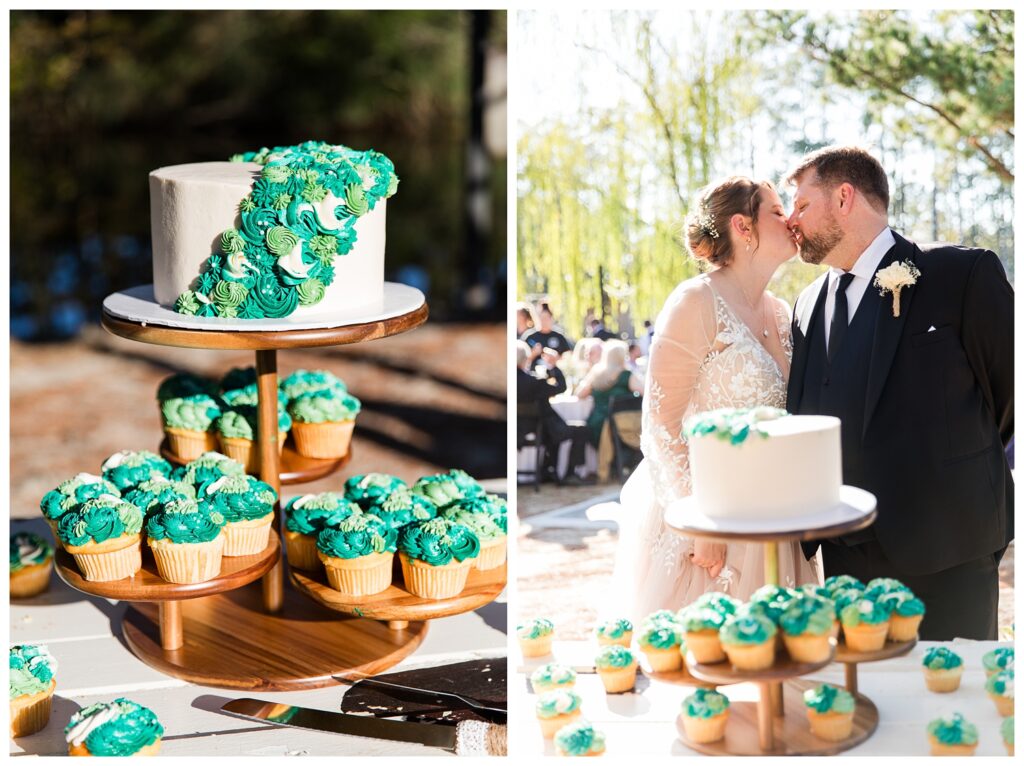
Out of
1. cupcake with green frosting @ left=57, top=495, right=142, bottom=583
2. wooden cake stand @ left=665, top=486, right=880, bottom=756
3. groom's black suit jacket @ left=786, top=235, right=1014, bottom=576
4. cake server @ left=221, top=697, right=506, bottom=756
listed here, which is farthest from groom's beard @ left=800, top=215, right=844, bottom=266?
cupcake with green frosting @ left=57, top=495, right=142, bottom=583

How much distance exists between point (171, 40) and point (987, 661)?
1409 cm

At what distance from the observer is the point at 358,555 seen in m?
2.71

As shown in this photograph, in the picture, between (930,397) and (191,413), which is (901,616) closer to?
(930,397)

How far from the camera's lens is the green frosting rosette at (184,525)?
8.52ft

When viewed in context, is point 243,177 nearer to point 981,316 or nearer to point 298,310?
point 298,310

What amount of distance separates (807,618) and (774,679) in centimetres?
12

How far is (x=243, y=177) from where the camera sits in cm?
265

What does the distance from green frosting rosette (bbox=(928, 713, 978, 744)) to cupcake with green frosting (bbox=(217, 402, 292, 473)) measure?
6.06 feet

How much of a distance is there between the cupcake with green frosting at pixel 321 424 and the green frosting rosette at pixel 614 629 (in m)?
1.06

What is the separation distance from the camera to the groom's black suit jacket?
2453 millimetres

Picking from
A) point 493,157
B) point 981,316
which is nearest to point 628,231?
point 981,316

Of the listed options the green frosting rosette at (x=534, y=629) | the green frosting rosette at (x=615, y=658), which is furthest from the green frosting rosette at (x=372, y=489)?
the green frosting rosette at (x=615, y=658)

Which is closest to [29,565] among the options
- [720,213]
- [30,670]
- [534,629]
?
[30,670]

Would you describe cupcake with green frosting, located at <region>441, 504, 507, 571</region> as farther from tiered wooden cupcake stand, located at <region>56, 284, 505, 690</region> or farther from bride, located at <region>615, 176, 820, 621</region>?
bride, located at <region>615, 176, 820, 621</region>
